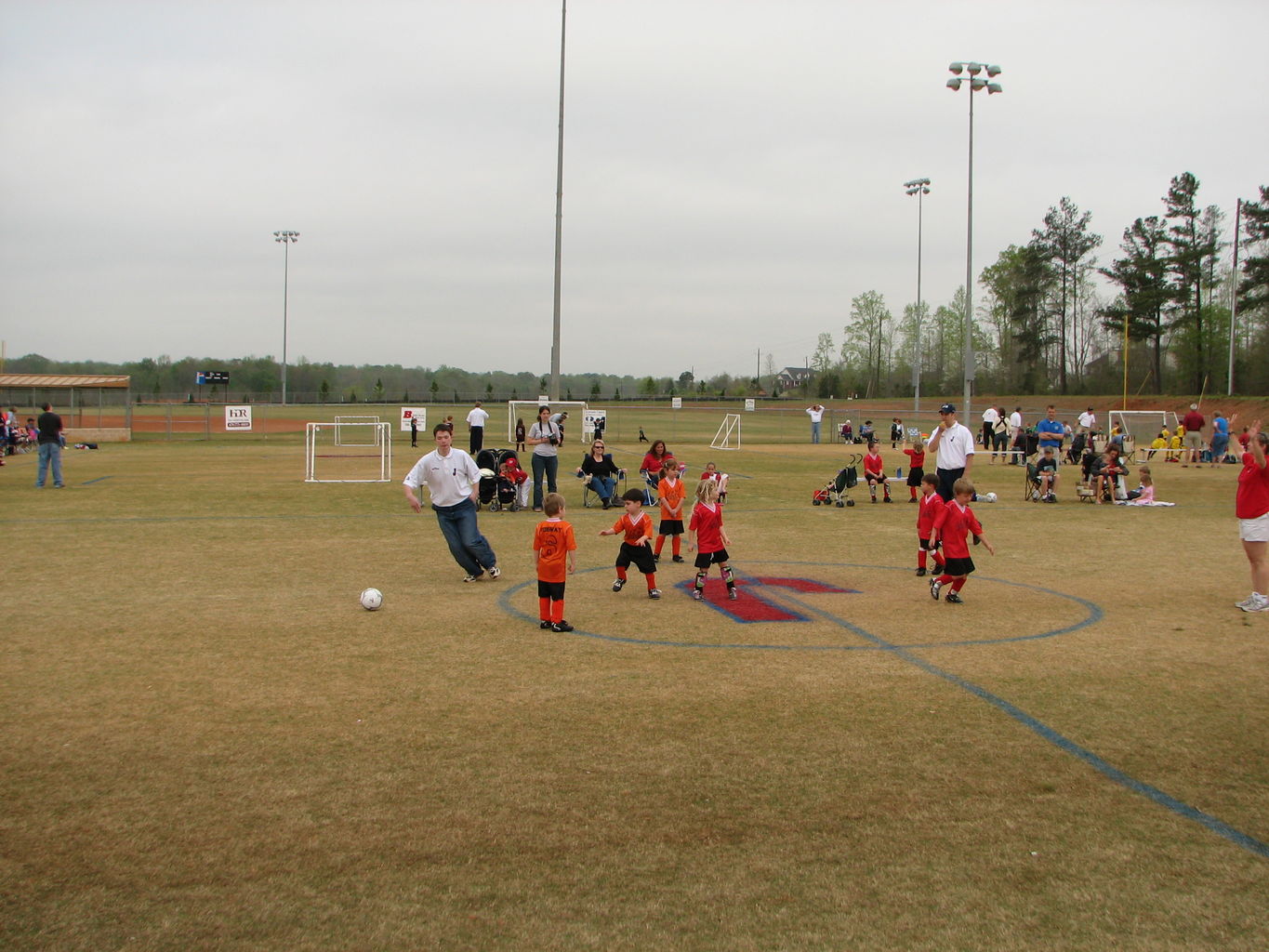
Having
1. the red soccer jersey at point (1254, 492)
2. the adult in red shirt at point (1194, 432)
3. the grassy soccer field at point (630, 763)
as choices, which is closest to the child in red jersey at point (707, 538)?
the grassy soccer field at point (630, 763)

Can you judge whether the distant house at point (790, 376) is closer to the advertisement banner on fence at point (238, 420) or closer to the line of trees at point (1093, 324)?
the line of trees at point (1093, 324)

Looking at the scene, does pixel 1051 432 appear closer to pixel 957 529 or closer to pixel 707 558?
pixel 957 529

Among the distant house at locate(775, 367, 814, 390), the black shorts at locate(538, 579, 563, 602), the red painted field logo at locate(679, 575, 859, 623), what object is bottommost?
the red painted field logo at locate(679, 575, 859, 623)

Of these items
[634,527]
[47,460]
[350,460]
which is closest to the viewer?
[634,527]

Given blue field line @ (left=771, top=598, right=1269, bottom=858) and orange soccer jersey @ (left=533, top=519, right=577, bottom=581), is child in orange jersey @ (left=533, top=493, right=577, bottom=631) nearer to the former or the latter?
orange soccer jersey @ (left=533, top=519, right=577, bottom=581)

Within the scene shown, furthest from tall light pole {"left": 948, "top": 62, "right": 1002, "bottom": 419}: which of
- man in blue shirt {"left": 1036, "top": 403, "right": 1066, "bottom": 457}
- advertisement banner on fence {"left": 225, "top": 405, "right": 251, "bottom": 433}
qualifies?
advertisement banner on fence {"left": 225, "top": 405, "right": 251, "bottom": 433}

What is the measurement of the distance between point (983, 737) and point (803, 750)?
124 cm

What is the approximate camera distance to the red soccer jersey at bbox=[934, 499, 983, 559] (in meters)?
10.8

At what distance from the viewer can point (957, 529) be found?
1084 cm

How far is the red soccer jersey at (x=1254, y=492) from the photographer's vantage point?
10.2m

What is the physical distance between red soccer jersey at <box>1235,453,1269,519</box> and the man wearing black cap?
3129 mm

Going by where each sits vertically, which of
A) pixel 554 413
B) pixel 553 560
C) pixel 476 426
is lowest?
pixel 553 560

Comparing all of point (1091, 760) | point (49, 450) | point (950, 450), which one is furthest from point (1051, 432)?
point (49, 450)

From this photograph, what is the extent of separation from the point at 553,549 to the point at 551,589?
42 centimetres
